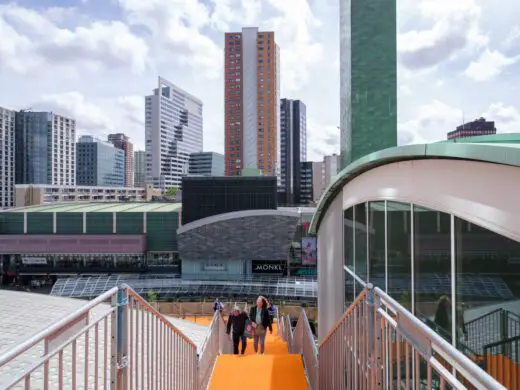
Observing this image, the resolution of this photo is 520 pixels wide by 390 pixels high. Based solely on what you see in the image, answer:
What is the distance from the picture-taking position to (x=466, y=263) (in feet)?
13.0

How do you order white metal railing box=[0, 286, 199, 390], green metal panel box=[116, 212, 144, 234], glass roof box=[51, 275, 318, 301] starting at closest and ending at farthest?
white metal railing box=[0, 286, 199, 390], glass roof box=[51, 275, 318, 301], green metal panel box=[116, 212, 144, 234]

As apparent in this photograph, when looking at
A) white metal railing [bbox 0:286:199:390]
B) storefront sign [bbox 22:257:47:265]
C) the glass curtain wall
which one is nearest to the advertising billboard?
storefront sign [bbox 22:257:47:265]

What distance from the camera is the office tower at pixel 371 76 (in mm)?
13258

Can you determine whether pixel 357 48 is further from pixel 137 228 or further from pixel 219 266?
pixel 137 228

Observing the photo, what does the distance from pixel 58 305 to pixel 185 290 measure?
25427 millimetres

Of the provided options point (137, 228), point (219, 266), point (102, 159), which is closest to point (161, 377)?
point (219, 266)

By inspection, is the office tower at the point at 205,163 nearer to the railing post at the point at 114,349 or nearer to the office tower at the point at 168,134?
the office tower at the point at 168,134

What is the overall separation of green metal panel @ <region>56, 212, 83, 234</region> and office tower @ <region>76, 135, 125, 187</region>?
9239 centimetres

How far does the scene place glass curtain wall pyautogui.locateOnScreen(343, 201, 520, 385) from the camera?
3.49 m

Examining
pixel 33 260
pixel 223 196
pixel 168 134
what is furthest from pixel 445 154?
pixel 168 134

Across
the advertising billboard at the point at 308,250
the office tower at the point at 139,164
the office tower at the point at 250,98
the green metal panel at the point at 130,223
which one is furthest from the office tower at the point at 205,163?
the advertising billboard at the point at 308,250

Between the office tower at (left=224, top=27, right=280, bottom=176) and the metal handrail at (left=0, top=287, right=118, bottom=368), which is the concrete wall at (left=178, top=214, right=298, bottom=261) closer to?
the metal handrail at (left=0, top=287, right=118, bottom=368)

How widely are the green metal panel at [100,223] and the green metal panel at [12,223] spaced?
8.13 metres

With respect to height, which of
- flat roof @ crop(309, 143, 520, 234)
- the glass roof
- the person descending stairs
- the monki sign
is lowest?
the glass roof
